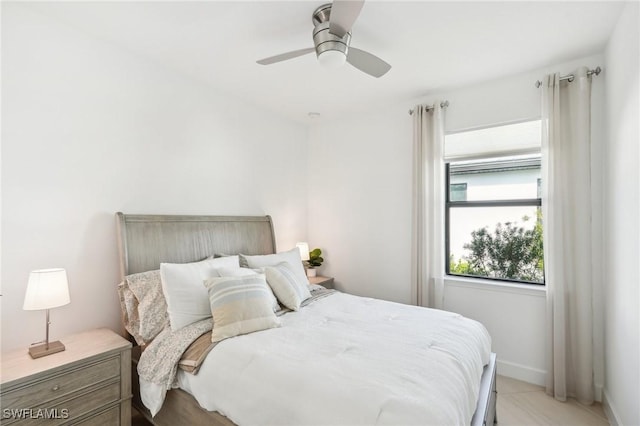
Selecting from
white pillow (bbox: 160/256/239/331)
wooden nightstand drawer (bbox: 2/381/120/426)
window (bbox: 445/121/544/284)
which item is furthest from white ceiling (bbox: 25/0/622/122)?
wooden nightstand drawer (bbox: 2/381/120/426)

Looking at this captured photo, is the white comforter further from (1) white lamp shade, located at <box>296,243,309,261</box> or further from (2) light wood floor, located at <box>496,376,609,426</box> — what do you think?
(1) white lamp shade, located at <box>296,243,309,261</box>

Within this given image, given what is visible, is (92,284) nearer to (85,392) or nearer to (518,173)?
(85,392)

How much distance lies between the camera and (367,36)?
2227 mm

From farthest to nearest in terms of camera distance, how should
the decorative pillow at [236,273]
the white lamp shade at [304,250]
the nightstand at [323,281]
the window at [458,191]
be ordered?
the white lamp shade at [304,250] → the nightstand at [323,281] → the window at [458,191] → the decorative pillow at [236,273]

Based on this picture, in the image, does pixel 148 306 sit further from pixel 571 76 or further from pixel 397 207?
pixel 571 76

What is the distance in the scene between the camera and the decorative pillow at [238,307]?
193cm

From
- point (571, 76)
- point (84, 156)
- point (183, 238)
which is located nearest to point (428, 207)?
point (571, 76)

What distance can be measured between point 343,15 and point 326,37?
0.31 meters

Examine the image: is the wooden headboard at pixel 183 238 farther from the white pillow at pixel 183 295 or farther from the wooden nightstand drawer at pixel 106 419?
the wooden nightstand drawer at pixel 106 419

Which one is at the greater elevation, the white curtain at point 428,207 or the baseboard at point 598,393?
the white curtain at point 428,207

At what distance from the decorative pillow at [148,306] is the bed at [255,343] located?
181mm

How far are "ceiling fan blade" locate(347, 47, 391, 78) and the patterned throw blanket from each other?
1999mm

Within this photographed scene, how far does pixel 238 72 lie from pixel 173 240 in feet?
5.19

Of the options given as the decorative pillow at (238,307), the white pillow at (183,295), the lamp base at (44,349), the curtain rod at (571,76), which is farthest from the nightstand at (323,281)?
the curtain rod at (571,76)
